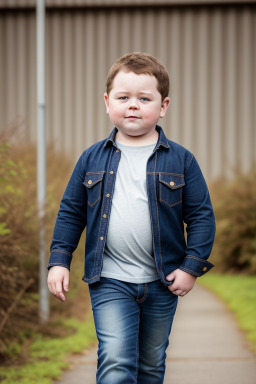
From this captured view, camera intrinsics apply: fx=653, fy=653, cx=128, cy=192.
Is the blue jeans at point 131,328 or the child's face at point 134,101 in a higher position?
the child's face at point 134,101

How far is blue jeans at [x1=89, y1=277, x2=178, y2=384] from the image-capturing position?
2.64 m

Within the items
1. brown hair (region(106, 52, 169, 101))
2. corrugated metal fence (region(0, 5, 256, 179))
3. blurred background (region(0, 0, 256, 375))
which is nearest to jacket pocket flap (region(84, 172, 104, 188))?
brown hair (region(106, 52, 169, 101))

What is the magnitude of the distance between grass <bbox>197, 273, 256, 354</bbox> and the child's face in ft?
10.1

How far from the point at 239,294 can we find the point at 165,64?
9.26m

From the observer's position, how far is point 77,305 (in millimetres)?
7027

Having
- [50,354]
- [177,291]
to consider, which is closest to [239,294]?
[50,354]

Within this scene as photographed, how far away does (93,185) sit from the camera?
111 inches

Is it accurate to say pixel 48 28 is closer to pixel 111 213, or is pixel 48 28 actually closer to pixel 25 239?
pixel 25 239

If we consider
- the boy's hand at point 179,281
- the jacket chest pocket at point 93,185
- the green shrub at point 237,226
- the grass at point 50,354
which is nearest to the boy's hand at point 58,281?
the jacket chest pocket at point 93,185

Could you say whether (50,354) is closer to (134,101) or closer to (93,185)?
(93,185)

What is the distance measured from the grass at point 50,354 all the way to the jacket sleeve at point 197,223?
188 centimetres

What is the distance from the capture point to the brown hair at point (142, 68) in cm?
278

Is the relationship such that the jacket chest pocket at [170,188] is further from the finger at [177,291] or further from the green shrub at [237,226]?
the green shrub at [237,226]

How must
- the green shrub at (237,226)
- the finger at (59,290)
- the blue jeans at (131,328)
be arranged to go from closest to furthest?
the blue jeans at (131,328), the finger at (59,290), the green shrub at (237,226)
